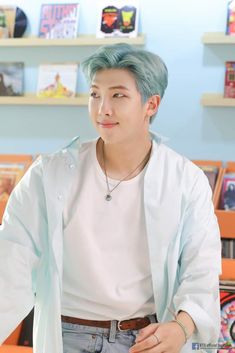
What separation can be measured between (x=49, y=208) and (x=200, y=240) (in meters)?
0.42

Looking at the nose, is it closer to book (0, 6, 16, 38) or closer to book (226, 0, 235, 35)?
book (226, 0, 235, 35)

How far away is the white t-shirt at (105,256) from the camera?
4.60ft

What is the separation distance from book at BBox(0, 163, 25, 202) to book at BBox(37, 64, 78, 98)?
48cm

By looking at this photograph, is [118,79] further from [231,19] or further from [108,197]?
[231,19]

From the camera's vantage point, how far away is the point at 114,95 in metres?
1.41

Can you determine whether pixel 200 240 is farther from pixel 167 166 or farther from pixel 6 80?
pixel 6 80

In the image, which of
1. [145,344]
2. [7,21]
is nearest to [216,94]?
[7,21]

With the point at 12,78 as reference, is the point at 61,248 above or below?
below

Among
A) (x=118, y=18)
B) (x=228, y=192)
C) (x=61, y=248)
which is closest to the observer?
(x=61, y=248)

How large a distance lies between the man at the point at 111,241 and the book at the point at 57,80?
1778 millimetres

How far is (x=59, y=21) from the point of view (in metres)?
3.20

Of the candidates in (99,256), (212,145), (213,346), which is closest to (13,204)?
(99,256)

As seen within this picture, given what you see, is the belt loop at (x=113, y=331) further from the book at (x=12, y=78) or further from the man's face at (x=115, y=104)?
the book at (x=12, y=78)

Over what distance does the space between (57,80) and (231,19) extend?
1.10m
